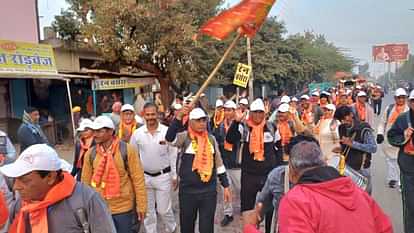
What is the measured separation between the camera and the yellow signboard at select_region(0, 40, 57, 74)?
501 inches

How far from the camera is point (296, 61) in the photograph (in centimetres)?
3312

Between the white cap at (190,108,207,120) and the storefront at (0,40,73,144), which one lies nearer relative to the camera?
the white cap at (190,108,207,120)

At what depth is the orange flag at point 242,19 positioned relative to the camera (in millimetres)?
5699

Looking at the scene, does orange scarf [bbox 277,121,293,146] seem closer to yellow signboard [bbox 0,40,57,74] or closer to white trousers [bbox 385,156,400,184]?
white trousers [bbox 385,156,400,184]

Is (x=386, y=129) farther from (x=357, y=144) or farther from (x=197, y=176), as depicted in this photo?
(x=197, y=176)

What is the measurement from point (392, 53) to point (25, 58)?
83.5 m

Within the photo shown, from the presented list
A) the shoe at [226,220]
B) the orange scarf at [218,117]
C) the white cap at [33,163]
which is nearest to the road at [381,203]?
the shoe at [226,220]

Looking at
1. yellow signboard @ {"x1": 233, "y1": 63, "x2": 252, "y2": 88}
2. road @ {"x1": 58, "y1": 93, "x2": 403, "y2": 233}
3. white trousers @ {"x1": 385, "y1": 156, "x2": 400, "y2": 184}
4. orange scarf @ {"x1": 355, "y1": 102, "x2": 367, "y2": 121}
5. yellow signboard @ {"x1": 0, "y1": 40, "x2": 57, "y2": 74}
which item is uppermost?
yellow signboard @ {"x1": 0, "y1": 40, "x2": 57, "y2": 74}

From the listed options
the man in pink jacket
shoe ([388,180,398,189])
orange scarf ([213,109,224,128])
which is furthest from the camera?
orange scarf ([213,109,224,128])

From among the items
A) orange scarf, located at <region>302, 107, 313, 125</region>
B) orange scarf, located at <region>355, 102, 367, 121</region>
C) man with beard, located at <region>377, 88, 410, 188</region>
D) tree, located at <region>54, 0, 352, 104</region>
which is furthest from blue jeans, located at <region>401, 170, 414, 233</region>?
tree, located at <region>54, 0, 352, 104</region>

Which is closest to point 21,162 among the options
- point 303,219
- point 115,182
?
point 303,219

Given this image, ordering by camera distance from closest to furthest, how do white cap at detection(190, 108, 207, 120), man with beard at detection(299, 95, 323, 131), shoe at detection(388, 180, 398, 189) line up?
white cap at detection(190, 108, 207, 120)
shoe at detection(388, 180, 398, 189)
man with beard at detection(299, 95, 323, 131)

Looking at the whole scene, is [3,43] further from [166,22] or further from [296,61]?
[296,61]

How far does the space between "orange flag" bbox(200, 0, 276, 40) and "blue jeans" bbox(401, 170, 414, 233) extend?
250cm
